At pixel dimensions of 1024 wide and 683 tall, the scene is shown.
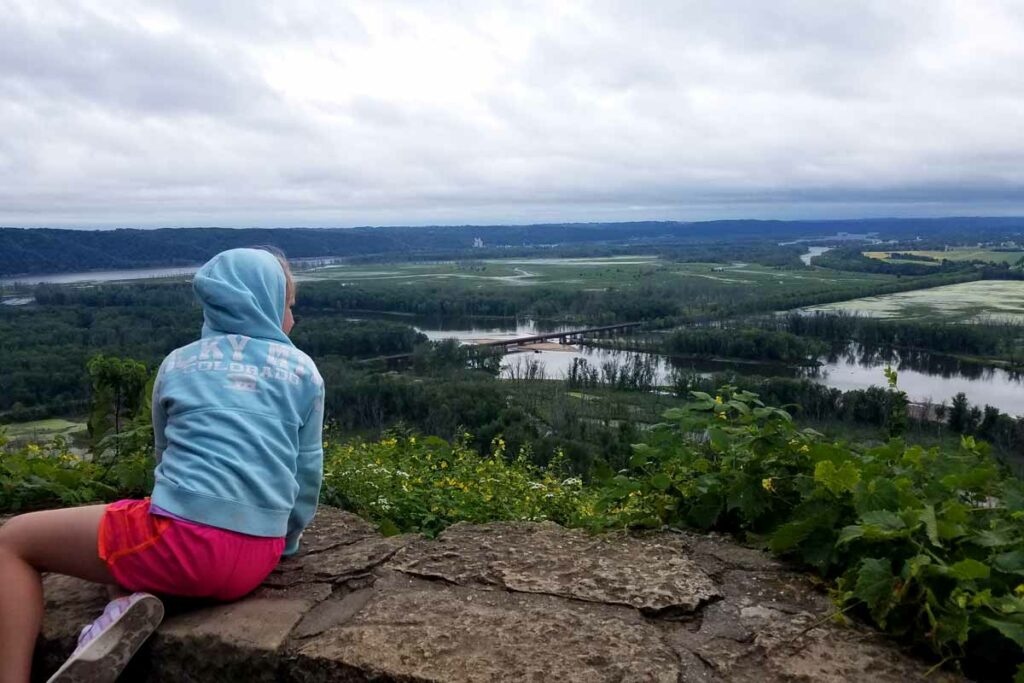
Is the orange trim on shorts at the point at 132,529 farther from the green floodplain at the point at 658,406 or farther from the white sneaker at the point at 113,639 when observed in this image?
the green floodplain at the point at 658,406

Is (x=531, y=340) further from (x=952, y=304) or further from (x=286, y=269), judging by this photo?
(x=286, y=269)

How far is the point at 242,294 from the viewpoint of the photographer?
211 cm

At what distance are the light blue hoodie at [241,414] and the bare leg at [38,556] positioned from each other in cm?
23

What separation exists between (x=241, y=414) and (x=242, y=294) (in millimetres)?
353

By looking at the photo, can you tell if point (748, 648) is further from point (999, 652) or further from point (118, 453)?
point (118, 453)

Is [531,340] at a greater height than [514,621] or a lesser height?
lesser

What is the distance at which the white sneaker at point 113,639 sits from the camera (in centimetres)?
172

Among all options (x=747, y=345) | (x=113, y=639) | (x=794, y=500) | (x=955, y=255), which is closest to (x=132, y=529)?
(x=113, y=639)

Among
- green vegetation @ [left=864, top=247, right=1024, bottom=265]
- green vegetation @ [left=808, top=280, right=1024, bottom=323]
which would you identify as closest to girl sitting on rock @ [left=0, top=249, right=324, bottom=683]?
green vegetation @ [left=808, top=280, right=1024, bottom=323]

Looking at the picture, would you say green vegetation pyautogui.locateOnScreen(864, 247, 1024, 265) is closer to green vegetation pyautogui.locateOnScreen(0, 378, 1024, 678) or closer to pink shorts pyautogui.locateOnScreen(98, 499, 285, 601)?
green vegetation pyautogui.locateOnScreen(0, 378, 1024, 678)

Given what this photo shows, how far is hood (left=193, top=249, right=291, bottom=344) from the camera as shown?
6.94 ft

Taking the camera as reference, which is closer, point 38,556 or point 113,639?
point 113,639

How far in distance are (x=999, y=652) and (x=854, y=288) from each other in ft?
216

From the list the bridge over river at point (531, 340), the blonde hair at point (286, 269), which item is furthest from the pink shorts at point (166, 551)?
the bridge over river at point (531, 340)
